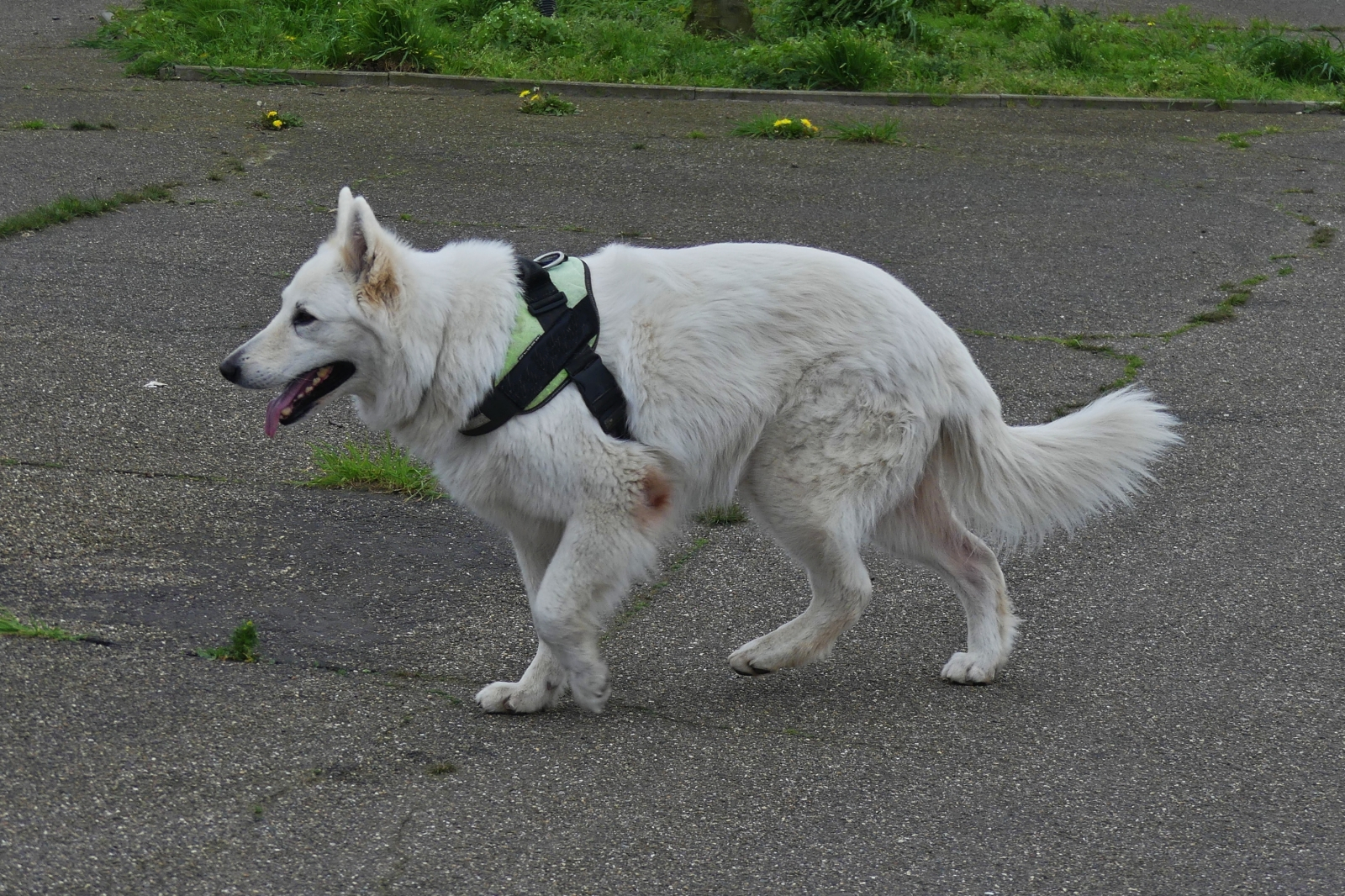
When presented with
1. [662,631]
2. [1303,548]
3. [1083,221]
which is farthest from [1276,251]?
[662,631]

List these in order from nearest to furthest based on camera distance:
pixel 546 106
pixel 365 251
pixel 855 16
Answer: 1. pixel 365 251
2. pixel 546 106
3. pixel 855 16

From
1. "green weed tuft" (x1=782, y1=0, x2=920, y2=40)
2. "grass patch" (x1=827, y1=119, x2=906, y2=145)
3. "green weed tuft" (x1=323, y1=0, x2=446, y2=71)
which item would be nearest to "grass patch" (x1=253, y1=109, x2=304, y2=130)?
Result: "green weed tuft" (x1=323, y1=0, x2=446, y2=71)

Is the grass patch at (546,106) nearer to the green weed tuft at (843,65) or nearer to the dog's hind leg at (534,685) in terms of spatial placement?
the green weed tuft at (843,65)

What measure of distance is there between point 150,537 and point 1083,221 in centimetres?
685

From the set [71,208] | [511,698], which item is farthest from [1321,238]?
[71,208]

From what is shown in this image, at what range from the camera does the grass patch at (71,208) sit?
8.60 meters

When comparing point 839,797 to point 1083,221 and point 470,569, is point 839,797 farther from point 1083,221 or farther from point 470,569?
point 1083,221

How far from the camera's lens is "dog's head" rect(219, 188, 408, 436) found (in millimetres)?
3875

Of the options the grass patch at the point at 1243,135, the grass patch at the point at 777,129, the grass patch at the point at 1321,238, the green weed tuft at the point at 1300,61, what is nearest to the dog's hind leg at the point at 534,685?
the grass patch at the point at 1321,238

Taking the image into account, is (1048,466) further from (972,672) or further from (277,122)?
(277,122)

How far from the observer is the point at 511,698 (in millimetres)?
4004

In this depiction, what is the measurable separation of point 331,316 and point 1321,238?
24.7 ft

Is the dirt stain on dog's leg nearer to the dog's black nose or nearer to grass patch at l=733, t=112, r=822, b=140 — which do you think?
the dog's black nose

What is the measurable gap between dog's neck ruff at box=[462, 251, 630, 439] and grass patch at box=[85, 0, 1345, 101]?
32.5 ft
